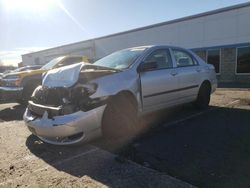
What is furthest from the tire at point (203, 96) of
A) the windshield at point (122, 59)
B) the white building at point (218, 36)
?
the white building at point (218, 36)

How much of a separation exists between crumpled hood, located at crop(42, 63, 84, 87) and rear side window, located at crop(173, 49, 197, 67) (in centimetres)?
236

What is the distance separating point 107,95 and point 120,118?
534 mm

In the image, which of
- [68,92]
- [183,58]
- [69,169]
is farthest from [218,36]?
[69,169]

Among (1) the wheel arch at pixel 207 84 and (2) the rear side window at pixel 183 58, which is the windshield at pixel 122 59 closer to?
(2) the rear side window at pixel 183 58

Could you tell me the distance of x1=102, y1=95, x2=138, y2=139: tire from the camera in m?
4.38

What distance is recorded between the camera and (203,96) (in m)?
7.05

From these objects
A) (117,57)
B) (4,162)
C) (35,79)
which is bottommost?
(4,162)

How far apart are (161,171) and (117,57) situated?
119 inches

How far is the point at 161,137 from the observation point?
15.3ft

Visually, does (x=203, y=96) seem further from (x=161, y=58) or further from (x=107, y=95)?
(x=107, y=95)

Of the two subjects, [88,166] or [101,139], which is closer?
[88,166]

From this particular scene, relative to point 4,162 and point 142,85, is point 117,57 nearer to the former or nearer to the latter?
point 142,85

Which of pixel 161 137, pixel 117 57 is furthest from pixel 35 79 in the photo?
pixel 161 137

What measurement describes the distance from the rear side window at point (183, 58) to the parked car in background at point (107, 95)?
0.10 feet
